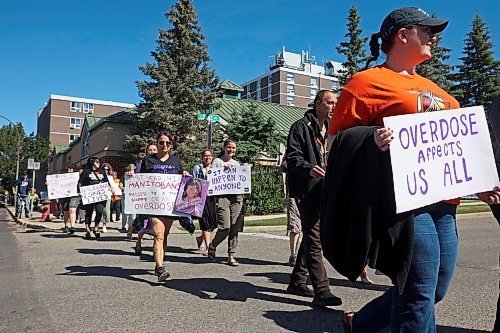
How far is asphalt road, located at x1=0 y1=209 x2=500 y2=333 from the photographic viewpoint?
3.72 m

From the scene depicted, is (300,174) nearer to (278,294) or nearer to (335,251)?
(278,294)

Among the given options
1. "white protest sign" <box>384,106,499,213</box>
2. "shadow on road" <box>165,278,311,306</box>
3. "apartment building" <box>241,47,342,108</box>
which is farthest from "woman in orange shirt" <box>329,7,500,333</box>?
"apartment building" <box>241,47,342,108</box>

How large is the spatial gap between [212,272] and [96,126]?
26800mm

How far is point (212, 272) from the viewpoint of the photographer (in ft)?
19.9

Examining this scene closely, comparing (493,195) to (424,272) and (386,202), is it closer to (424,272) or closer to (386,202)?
(424,272)

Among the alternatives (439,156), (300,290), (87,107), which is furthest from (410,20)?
(87,107)

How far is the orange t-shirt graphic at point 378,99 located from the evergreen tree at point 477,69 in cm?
4572

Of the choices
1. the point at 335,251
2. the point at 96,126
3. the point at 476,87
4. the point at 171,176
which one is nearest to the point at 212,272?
the point at 171,176

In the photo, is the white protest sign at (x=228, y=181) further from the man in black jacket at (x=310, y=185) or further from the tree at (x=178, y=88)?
the tree at (x=178, y=88)

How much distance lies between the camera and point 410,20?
92.5 inches

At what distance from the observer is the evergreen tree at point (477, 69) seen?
143ft

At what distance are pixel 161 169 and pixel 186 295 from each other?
1.84 m

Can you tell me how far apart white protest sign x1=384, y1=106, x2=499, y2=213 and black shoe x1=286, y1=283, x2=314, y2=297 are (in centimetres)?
268

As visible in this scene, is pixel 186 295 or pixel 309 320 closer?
pixel 309 320
